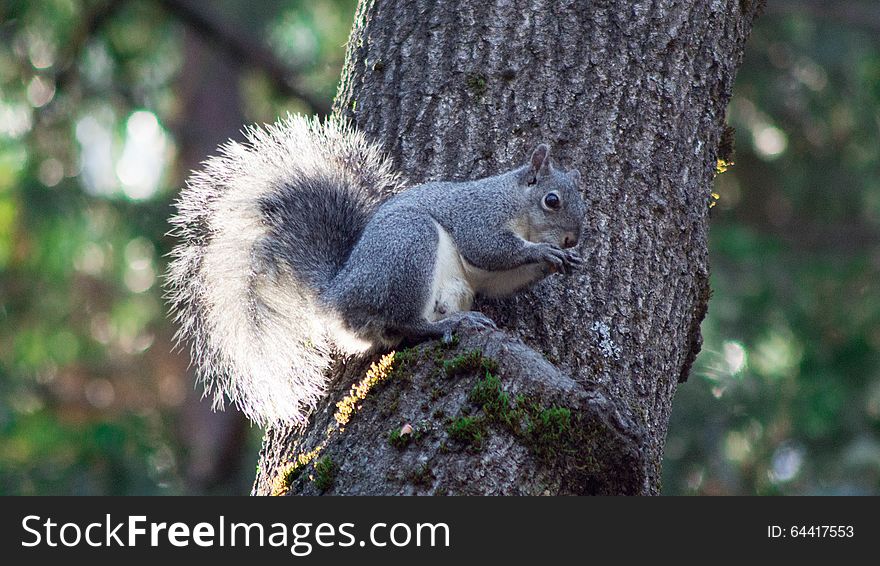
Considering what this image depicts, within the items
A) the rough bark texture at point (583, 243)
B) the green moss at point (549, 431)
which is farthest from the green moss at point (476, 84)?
the green moss at point (549, 431)

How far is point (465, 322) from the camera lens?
2.63m

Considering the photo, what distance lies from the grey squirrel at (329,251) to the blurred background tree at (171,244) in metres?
3.48

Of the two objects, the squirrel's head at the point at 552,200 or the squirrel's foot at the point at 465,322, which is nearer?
the squirrel's foot at the point at 465,322

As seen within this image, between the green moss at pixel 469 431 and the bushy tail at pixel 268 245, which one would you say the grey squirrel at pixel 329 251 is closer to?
the bushy tail at pixel 268 245

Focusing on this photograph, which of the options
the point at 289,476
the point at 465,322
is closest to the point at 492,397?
the point at 465,322

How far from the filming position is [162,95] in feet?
31.6

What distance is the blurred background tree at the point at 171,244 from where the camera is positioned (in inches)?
289

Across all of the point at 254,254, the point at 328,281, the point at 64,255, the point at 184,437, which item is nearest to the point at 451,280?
the point at 328,281

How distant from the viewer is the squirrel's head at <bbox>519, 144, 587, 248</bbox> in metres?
2.92

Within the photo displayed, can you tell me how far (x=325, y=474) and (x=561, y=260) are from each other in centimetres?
87

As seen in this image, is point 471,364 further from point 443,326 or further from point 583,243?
point 583,243

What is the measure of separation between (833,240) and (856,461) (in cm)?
294

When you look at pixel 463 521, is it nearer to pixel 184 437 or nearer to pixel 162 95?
pixel 184 437

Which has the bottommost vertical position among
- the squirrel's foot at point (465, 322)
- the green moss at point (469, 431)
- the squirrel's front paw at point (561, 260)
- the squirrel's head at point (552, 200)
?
the green moss at point (469, 431)
